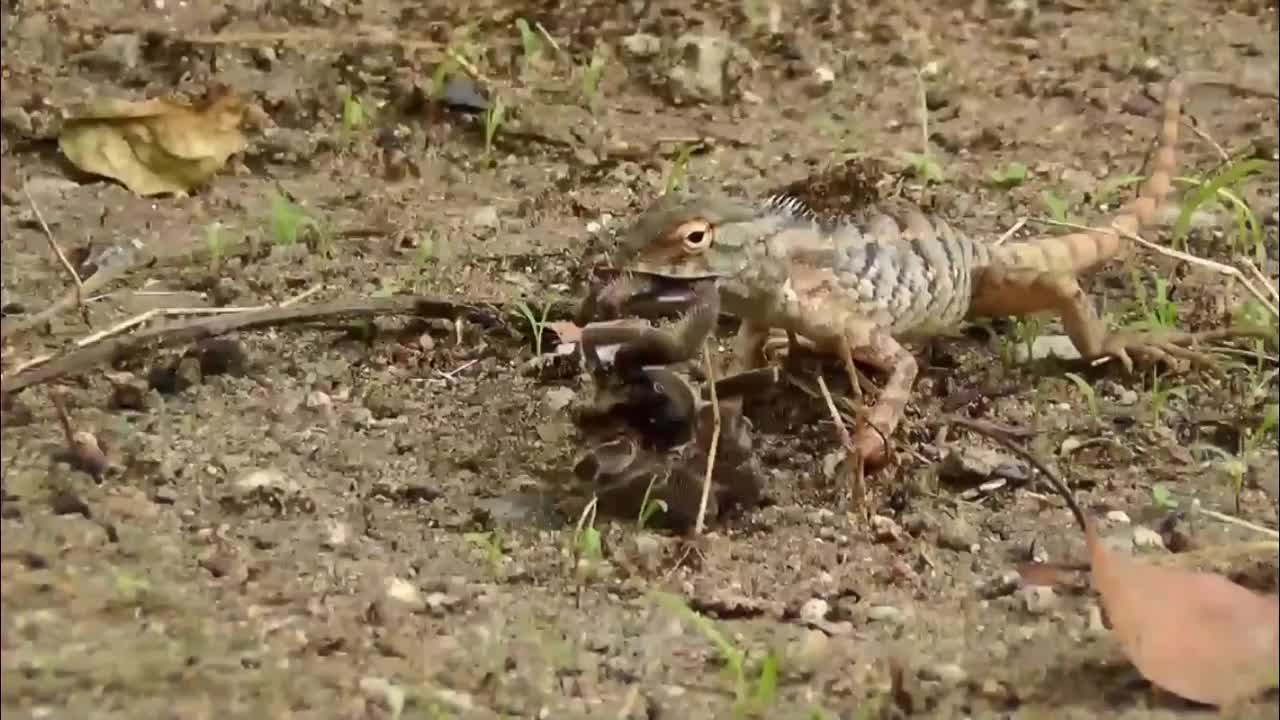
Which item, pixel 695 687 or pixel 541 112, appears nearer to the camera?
pixel 695 687

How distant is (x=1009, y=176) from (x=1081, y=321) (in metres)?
0.78

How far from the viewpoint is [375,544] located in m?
2.12

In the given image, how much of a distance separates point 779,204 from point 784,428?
1.27 ft

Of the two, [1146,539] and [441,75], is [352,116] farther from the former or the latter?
[1146,539]

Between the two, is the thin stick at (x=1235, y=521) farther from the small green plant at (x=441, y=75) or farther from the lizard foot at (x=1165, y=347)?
the small green plant at (x=441, y=75)

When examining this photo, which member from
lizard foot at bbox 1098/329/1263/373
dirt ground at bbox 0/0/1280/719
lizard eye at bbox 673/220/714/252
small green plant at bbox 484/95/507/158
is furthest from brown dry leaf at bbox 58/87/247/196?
lizard foot at bbox 1098/329/1263/373

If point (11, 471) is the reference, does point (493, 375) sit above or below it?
below

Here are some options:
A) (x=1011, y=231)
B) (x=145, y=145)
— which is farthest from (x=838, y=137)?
(x=145, y=145)

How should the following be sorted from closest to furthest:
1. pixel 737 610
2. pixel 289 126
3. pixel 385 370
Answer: pixel 737 610 → pixel 385 370 → pixel 289 126

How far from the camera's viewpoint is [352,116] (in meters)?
3.57

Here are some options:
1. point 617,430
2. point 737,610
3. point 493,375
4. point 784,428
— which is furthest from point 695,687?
point 493,375

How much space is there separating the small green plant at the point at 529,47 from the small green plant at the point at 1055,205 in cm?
126

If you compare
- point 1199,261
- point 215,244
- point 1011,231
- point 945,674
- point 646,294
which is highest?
point 1199,261

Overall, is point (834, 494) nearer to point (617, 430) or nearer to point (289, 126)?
point (617, 430)
